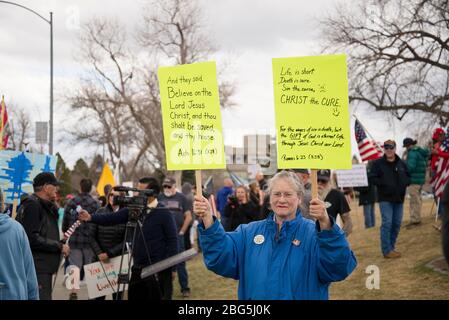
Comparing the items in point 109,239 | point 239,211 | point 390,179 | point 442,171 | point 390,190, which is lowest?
point 109,239

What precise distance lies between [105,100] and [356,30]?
74.2 ft

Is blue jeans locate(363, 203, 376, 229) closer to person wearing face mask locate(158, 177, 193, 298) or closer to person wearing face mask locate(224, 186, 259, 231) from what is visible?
person wearing face mask locate(224, 186, 259, 231)

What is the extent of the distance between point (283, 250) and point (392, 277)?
6.24 meters

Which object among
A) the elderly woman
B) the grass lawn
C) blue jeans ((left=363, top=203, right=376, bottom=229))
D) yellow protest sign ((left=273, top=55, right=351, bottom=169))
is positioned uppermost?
yellow protest sign ((left=273, top=55, right=351, bottom=169))

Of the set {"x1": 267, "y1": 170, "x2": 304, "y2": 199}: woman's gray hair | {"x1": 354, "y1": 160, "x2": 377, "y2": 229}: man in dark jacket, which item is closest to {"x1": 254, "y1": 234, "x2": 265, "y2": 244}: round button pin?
{"x1": 267, "y1": 170, "x2": 304, "y2": 199}: woman's gray hair

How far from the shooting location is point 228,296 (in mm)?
10344

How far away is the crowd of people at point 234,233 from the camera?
12.5 ft

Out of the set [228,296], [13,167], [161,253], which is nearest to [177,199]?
[228,296]

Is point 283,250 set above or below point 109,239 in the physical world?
above

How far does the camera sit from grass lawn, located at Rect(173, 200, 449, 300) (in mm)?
8766

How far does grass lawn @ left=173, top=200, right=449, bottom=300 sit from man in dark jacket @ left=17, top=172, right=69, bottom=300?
373 cm

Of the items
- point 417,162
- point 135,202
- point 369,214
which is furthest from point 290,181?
point 369,214

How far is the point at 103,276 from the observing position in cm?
846

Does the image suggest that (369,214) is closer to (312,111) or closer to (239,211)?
(239,211)
